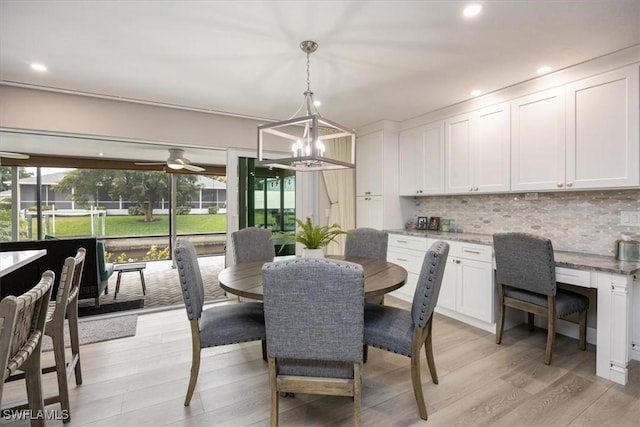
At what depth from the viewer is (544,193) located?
306 centimetres

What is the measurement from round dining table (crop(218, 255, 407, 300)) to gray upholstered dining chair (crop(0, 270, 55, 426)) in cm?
86

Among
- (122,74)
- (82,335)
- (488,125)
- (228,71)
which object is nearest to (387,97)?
(488,125)

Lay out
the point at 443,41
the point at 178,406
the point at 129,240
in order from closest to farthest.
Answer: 1. the point at 178,406
2. the point at 443,41
3. the point at 129,240

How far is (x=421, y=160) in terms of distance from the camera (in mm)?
4039

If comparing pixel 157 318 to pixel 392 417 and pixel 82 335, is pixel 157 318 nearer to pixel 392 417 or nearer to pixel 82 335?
pixel 82 335

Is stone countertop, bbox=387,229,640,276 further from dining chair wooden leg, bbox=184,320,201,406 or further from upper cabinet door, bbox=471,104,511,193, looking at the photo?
dining chair wooden leg, bbox=184,320,201,406

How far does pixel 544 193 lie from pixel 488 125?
0.90 m

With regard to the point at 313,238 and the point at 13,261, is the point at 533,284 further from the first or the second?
the point at 13,261

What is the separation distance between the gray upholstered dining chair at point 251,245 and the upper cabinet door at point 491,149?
239cm

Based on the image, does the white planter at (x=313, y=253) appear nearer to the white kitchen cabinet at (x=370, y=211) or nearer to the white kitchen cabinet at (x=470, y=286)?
the white kitchen cabinet at (x=470, y=286)

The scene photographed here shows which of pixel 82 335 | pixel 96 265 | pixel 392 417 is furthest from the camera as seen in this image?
pixel 96 265

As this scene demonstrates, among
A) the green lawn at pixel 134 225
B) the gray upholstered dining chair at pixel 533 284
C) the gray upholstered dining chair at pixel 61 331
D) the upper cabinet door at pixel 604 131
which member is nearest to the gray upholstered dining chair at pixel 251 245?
the gray upholstered dining chair at pixel 61 331

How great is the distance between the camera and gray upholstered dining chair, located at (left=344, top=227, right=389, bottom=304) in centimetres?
291

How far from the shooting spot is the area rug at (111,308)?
3.61m
